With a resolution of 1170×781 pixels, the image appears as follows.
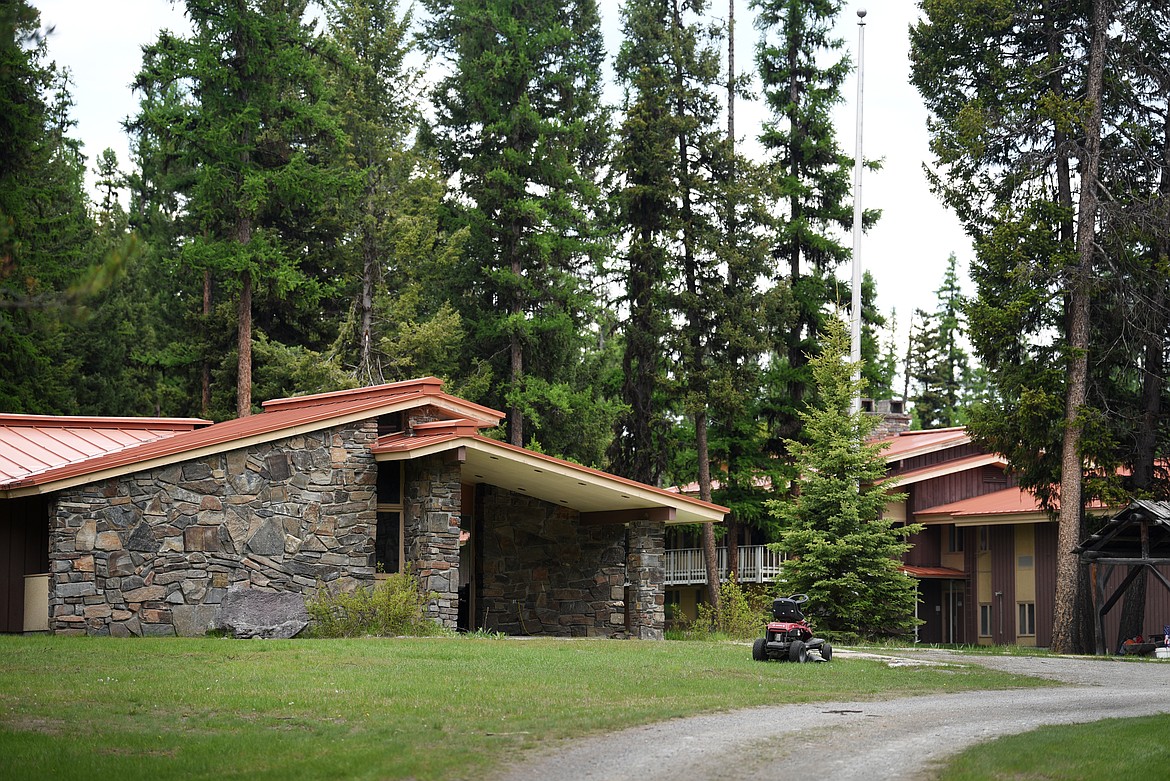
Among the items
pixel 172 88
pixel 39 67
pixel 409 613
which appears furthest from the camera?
pixel 172 88

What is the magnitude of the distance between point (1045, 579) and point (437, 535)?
18.6 meters

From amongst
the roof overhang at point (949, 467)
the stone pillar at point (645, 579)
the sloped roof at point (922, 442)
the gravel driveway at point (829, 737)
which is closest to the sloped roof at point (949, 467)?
the roof overhang at point (949, 467)

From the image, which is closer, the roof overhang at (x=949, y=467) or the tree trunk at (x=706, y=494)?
the roof overhang at (x=949, y=467)

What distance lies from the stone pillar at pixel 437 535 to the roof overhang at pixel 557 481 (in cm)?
48

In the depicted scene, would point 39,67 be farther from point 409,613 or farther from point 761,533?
point 761,533

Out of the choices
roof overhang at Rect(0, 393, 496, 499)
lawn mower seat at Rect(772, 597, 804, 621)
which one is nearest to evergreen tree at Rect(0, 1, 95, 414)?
roof overhang at Rect(0, 393, 496, 499)

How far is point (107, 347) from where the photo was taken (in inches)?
1542

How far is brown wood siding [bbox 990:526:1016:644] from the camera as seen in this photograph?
110 feet

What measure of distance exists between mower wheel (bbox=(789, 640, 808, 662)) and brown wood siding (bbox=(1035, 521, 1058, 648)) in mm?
17733

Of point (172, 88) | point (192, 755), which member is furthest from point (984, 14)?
point (172, 88)

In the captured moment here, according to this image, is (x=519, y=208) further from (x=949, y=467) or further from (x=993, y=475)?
(x=993, y=475)

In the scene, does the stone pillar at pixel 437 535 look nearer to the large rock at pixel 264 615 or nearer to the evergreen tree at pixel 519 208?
the large rock at pixel 264 615

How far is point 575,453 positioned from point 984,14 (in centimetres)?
1700

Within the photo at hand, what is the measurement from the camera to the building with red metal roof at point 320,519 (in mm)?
18969
